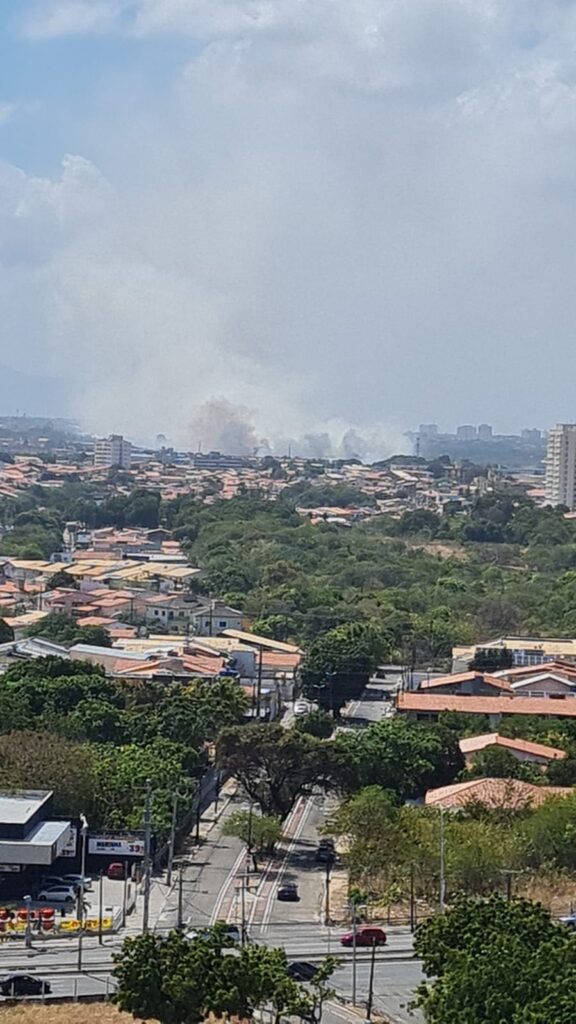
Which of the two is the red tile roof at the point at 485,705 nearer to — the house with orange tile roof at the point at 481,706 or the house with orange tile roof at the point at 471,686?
the house with orange tile roof at the point at 481,706

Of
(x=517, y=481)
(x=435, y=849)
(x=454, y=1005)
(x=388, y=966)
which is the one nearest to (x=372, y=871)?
(x=435, y=849)

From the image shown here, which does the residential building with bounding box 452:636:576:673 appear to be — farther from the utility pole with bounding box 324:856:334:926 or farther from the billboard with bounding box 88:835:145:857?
the billboard with bounding box 88:835:145:857

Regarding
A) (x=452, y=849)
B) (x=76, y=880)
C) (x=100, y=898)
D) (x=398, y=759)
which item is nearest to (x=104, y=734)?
(x=398, y=759)

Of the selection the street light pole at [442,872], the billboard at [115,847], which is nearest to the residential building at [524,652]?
the billboard at [115,847]

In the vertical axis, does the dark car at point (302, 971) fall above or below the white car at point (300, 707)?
below

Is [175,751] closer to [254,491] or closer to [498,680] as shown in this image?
[498,680]

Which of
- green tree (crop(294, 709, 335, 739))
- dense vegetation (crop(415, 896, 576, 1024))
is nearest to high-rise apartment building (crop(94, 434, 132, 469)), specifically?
green tree (crop(294, 709, 335, 739))
